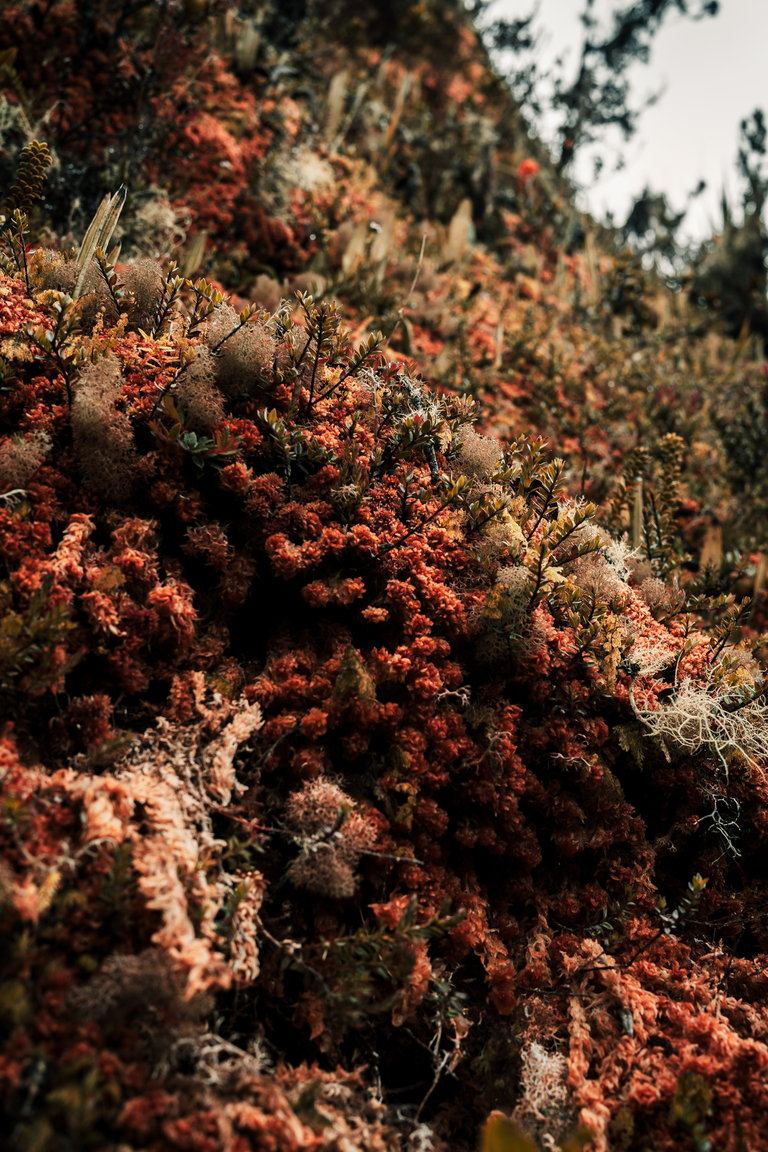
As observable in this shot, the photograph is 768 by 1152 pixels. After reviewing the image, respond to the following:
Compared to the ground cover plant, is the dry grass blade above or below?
above

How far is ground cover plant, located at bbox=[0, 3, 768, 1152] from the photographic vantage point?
163 centimetres

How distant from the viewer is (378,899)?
207 cm

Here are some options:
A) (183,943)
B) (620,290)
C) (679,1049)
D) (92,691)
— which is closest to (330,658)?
(92,691)

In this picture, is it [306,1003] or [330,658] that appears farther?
[330,658]

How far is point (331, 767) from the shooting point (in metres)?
2.20

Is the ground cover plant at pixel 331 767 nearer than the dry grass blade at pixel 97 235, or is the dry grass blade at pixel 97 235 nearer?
the ground cover plant at pixel 331 767

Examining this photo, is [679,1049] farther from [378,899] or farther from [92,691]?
[92,691]

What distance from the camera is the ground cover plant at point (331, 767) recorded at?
163 centimetres

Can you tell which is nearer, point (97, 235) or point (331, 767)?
point (331, 767)

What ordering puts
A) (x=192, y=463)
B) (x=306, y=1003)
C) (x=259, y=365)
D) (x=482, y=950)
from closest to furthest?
(x=306, y=1003), (x=482, y=950), (x=192, y=463), (x=259, y=365)

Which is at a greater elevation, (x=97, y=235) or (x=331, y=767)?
(x=97, y=235)

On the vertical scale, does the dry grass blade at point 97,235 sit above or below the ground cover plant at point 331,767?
above

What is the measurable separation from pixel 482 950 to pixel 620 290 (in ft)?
21.9

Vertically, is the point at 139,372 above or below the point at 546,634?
above
